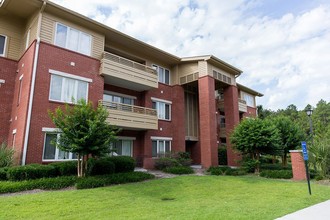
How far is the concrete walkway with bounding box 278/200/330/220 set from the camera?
6418mm

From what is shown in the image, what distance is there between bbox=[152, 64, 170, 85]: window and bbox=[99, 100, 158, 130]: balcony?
463cm

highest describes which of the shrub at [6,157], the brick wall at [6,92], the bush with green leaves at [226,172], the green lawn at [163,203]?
the brick wall at [6,92]

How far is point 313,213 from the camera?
22.6 ft

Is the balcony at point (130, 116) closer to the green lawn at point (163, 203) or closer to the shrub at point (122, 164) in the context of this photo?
the shrub at point (122, 164)

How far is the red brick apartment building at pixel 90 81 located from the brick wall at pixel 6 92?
6cm

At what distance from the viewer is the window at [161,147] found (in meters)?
21.2

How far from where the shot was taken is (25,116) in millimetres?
13688

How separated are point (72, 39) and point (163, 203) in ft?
44.4

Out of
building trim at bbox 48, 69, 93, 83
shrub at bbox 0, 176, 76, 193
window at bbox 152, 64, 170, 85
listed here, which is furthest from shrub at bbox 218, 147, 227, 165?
shrub at bbox 0, 176, 76, 193

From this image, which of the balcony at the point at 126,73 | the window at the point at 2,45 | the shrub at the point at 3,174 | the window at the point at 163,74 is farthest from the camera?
the window at the point at 163,74

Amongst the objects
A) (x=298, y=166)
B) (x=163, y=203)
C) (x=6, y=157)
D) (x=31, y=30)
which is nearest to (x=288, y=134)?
(x=298, y=166)

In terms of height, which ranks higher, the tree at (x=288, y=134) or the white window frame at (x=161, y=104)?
the white window frame at (x=161, y=104)

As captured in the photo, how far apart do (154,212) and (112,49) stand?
1589 cm

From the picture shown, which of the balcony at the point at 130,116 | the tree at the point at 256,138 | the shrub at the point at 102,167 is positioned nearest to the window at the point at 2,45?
the balcony at the point at 130,116
